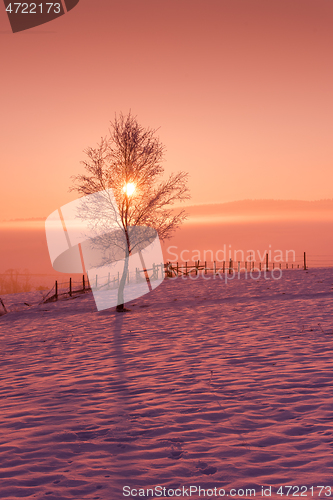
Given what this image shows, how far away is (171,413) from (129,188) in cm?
1557

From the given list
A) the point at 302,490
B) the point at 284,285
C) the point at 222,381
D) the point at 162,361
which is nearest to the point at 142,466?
the point at 302,490

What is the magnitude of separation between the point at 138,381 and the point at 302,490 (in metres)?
4.04

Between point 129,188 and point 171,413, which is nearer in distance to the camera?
point 171,413

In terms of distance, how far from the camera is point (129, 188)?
19750 mm

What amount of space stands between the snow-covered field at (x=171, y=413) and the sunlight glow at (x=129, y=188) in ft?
31.1

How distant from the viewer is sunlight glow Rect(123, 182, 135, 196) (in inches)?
774

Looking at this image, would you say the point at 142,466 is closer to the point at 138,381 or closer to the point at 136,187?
the point at 138,381

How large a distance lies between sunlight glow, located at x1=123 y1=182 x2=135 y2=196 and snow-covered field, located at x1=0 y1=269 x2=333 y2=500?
9.48m

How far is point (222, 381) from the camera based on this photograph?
6801mm

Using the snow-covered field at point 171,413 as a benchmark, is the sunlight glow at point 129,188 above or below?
above

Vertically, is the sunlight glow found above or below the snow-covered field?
above

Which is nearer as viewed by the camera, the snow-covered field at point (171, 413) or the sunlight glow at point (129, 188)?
the snow-covered field at point (171, 413)

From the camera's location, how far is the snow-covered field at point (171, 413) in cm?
379

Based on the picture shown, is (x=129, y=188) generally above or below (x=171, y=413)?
above
